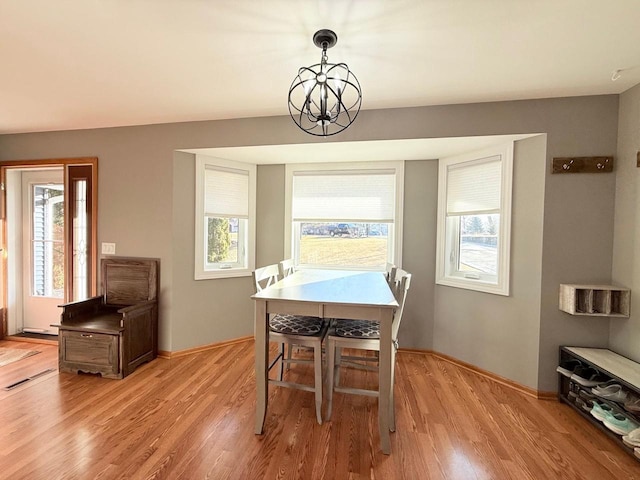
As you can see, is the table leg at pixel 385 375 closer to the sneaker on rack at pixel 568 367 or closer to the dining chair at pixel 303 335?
the dining chair at pixel 303 335

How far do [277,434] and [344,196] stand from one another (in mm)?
2426

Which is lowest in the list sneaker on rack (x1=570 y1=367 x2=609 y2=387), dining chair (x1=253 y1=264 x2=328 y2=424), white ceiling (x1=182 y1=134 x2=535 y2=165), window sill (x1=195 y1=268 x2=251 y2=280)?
sneaker on rack (x1=570 y1=367 x2=609 y2=387)

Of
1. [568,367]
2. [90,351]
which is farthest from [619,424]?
[90,351]

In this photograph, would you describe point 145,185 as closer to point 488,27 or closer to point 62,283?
point 62,283

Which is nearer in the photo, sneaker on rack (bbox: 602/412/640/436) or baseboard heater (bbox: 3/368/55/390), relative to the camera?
sneaker on rack (bbox: 602/412/640/436)

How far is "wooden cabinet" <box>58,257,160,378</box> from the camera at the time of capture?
2.63 meters

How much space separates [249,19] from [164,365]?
2.98 metres

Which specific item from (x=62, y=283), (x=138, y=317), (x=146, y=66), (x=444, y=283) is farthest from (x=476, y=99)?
(x=62, y=283)

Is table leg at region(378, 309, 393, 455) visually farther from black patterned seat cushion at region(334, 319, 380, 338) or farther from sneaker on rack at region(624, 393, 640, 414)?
sneaker on rack at region(624, 393, 640, 414)

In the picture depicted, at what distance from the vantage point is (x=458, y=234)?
3.20 metres

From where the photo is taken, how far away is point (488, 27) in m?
1.60

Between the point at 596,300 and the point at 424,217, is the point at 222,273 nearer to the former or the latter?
the point at 424,217

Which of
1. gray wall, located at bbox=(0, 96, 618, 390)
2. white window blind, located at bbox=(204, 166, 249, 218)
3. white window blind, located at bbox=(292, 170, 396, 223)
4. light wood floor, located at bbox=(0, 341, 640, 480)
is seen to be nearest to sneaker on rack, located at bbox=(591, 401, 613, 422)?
light wood floor, located at bbox=(0, 341, 640, 480)

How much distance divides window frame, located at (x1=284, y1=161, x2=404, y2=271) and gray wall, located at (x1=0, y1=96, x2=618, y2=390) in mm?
106
